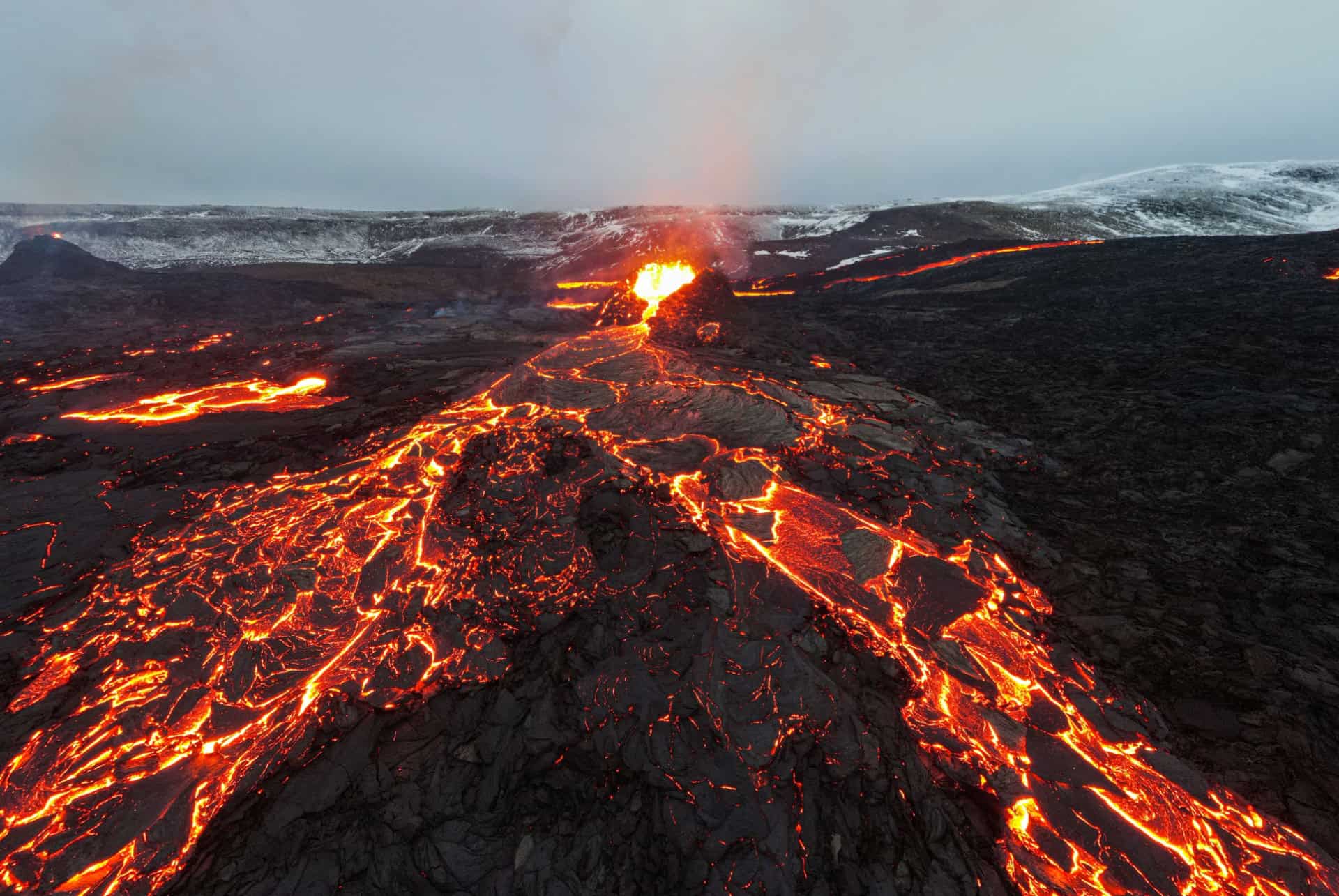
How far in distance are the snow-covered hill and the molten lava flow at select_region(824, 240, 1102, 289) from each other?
14768 millimetres

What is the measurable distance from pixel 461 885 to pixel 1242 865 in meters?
6.62

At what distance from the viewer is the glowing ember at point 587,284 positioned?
1451 inches

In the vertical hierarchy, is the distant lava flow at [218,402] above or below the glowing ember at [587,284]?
below

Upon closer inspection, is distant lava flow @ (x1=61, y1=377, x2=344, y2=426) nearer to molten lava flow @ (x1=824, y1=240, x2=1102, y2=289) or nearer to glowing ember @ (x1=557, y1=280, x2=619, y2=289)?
glowing ember @ (x1=557, y1=280, x2=619, y2=289)

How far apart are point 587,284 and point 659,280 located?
13.0m

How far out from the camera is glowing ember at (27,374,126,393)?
13570mm

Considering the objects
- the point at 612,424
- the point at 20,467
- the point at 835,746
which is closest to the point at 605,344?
the point at 612,424

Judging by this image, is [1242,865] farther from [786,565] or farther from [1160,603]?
[786,565]

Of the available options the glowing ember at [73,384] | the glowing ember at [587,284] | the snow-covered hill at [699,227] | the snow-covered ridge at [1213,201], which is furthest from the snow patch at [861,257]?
the glowing ember at [73,384]

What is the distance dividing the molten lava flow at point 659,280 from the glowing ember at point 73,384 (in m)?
19.1

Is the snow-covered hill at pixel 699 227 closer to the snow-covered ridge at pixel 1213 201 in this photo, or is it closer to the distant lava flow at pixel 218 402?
the snow-covered ridge at pixel 1213 201

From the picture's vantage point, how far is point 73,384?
13945 millimetres

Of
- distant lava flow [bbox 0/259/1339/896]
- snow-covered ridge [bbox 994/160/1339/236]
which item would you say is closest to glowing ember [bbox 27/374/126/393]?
distant lava flow [bbox 0/259/1339/896]

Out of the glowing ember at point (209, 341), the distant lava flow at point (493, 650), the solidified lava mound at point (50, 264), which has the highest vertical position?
the solidified lava mound at point (50, 264)
